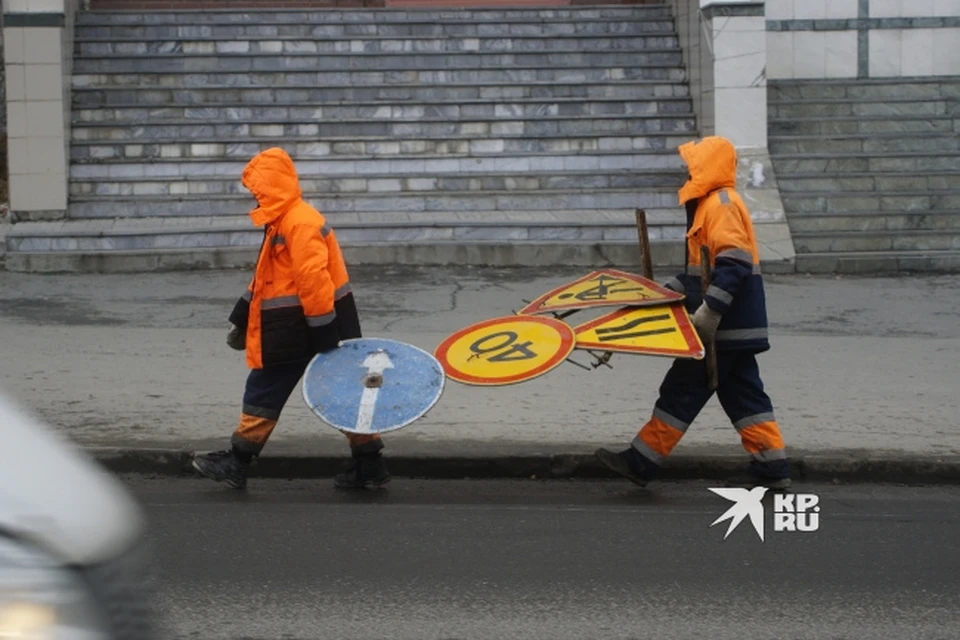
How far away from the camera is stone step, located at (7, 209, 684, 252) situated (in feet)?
46.6

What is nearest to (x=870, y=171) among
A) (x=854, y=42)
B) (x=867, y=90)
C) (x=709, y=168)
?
(x=867, y=90)

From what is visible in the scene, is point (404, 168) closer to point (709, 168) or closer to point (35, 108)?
point (35, 108)

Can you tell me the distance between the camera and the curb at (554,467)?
7762 millimetres

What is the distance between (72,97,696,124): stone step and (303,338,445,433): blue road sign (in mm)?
9395

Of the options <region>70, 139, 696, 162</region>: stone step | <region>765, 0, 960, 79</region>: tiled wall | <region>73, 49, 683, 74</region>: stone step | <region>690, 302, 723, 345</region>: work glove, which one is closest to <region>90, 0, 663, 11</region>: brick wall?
<region>73, 49, 683, 74</region>: stone step

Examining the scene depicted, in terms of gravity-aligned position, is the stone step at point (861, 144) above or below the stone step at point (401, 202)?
above

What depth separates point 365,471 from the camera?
736 cm

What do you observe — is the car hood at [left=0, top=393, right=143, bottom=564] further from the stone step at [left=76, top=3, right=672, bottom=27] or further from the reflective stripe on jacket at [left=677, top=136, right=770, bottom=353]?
the stone step at [left=76, top=3, right=672, bottom=27]

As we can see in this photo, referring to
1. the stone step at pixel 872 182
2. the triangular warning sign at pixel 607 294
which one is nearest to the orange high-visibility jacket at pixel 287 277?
the triangular warning sign at pixel 607 294

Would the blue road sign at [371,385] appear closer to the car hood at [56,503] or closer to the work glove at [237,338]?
the work glove at [237,338]

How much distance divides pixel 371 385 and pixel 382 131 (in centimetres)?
955

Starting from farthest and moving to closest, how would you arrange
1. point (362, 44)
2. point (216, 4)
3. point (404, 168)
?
point (216, 4)
point (362, 44)
point (404, 168)

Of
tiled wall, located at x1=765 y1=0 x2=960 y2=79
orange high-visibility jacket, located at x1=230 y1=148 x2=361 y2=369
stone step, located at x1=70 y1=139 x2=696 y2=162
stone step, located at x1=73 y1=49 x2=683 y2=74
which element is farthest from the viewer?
tiled wall, located at x1=765 y1=0 x2=960 y2=79

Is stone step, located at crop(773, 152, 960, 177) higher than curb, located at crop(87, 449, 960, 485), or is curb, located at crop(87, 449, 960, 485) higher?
stone step, located at crop(773, 152, 960, 177)
